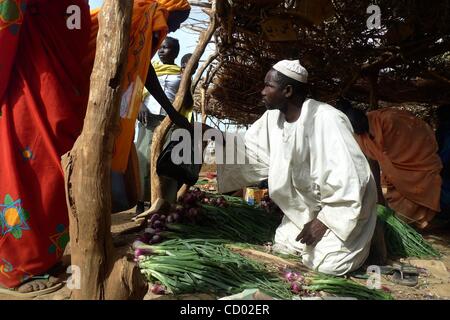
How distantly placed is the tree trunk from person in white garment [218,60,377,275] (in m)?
1.41

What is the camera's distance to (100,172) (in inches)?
69.1

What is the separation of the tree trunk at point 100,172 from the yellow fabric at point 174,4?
47.4 inches

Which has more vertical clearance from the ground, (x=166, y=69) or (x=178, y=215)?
(x=166, y=69)

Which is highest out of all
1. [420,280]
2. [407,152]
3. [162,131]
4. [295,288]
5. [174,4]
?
[174,4]

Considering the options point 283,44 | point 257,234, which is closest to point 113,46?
point 257,234

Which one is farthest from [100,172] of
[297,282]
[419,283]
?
[419,283]

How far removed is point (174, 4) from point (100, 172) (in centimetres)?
173

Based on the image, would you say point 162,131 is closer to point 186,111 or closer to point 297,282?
point 186,111

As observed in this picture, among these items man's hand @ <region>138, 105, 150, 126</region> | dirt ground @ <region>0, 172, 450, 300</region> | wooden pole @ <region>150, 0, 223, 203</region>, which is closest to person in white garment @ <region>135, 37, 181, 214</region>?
man's hand @ <region>138, 105, 150, 126</region>

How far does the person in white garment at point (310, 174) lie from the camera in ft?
8.56

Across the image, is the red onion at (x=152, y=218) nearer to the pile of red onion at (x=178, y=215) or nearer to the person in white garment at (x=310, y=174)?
the pile of red onion at (x=178, y=215)

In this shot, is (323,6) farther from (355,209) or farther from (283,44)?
(355,209)

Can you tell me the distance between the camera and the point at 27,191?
2229mm
